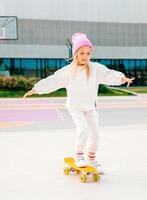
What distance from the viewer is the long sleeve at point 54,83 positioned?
5496mm

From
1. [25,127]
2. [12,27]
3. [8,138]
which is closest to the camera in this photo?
[8,138]

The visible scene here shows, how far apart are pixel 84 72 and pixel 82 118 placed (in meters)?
0.56

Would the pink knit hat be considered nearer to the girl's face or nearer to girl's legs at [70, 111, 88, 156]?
the girl's face

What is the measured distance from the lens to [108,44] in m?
40.7

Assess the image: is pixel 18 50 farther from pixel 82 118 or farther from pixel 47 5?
pixel 82 118

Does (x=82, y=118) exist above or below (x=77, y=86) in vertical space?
below

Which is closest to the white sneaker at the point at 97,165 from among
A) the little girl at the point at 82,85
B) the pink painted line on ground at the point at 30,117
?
the little girl at the point at 82,85

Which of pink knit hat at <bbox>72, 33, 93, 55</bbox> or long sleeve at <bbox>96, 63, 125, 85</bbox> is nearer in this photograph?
pink knit hat at <bbox>72, 33, 93, 55</bbox>

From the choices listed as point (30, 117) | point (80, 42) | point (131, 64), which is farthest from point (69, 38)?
point (80, 42)

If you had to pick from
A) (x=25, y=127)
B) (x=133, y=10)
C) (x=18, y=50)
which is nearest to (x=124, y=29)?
(x=133, y=10)

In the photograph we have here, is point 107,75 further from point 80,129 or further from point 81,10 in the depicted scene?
point 81,10

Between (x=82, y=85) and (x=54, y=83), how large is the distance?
0.35 meters

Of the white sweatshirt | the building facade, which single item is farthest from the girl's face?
the building facade

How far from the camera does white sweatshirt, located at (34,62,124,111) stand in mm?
5453
